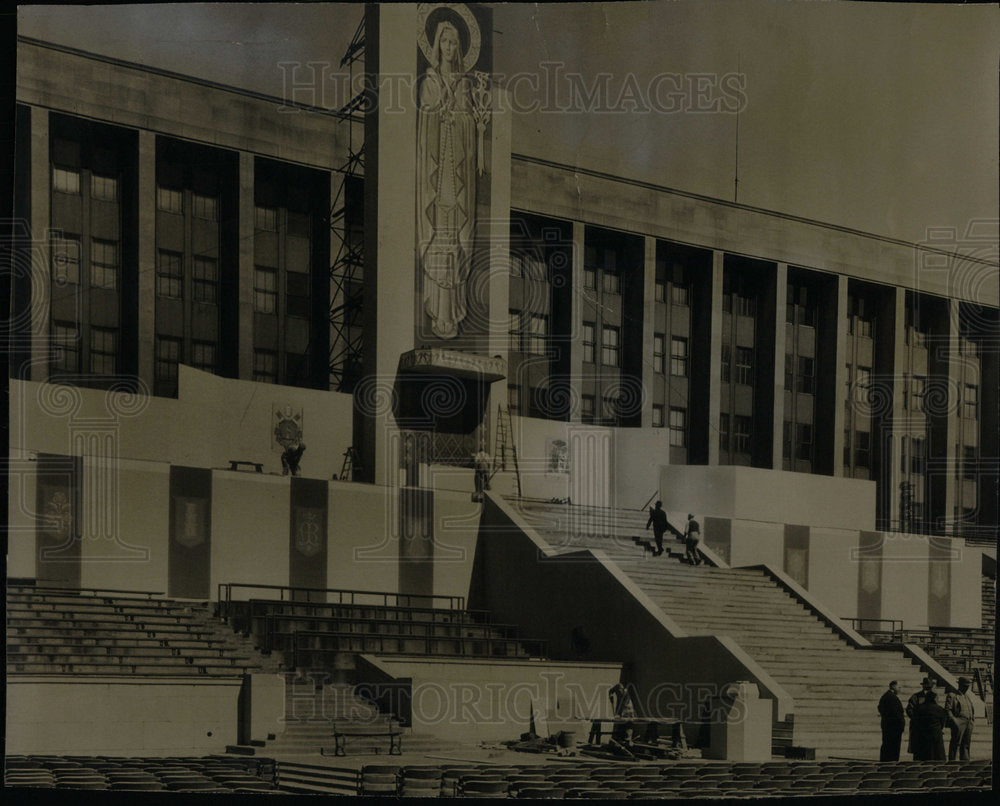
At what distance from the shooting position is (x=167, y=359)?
3791cm

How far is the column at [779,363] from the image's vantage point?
47094 millimetres

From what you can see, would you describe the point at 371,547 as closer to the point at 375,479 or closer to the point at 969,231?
the point at 375,479

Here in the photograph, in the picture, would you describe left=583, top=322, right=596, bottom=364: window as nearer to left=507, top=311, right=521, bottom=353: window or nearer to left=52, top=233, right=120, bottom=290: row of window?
left=507, top=311, right=521, bottom=353: window

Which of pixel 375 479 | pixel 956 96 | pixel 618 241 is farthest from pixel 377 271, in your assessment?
pixel 956 96

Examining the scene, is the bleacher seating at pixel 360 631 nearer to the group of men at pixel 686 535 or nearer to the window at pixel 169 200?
the group of men at pixel 686 535

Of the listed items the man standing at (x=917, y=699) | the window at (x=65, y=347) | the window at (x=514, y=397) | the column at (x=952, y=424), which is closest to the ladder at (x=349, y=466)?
the window at (x=514, y=397)

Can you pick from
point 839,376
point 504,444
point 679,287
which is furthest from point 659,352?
point 504,444

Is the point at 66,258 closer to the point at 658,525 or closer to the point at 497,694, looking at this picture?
the point at 658,525

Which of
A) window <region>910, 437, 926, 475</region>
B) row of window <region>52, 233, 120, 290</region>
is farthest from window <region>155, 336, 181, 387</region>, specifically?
window <region>910, 437, 926, 475</region>

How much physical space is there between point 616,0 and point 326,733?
1762 centimetres

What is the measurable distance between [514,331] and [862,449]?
1618cm

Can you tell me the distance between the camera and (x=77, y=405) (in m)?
32.0

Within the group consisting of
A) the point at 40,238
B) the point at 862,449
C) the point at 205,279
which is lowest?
the point at 862,449

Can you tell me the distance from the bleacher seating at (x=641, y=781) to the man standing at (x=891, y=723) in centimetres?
215
